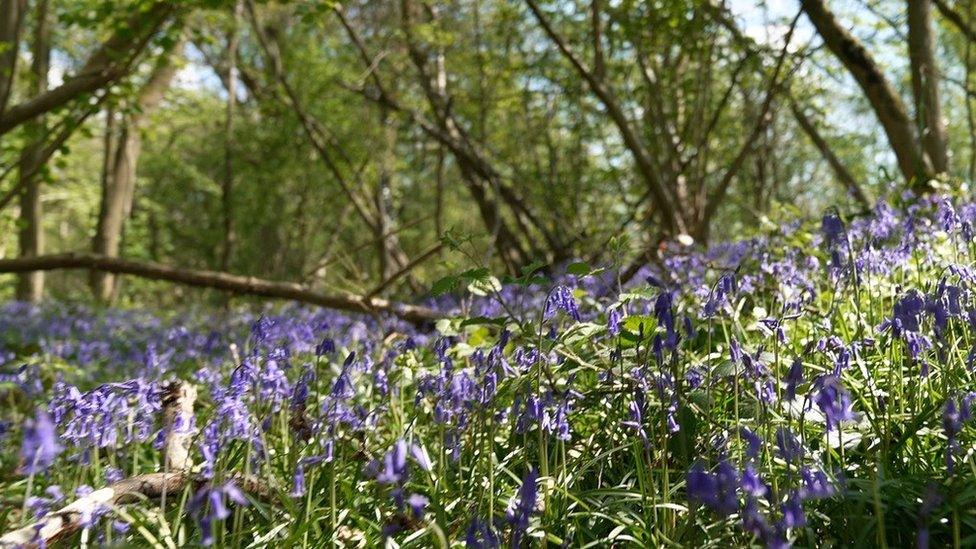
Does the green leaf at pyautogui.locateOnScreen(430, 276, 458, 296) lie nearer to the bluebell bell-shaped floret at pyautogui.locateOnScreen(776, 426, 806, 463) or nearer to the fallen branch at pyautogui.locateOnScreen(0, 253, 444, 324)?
the bluebell bell-shaped floret at pyautogui.locateOnScreen(776, 426, 806, 463)

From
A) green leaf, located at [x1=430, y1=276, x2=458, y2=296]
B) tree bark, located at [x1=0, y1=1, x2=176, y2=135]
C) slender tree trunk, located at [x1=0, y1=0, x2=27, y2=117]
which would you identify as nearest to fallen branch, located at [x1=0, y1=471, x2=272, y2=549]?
green leaf, located at [x1=430, y1=276, x2=458, y2=296]

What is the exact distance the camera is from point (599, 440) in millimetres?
2865

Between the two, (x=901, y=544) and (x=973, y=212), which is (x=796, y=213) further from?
(x=901, y=544)

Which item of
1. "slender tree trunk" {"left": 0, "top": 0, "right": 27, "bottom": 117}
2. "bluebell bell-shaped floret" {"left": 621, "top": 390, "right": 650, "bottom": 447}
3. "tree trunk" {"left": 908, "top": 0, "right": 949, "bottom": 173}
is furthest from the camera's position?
"slender tree trunk" {"left": 0, "top": 0, "right": 27, "bottom": 117}

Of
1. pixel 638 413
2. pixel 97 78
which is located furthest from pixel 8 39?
pixel 638 413

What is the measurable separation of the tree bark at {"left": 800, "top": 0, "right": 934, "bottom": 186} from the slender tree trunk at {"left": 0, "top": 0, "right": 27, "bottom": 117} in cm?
681

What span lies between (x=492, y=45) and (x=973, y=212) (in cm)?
879

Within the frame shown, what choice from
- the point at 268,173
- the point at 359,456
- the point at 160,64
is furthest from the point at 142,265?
the point at 268,173

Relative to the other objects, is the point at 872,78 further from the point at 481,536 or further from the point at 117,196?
the point at 117,196

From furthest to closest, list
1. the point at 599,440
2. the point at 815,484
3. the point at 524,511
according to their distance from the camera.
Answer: the point at 599,440
the point at 815,484
the point at 524,511

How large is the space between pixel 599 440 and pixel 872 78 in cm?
500

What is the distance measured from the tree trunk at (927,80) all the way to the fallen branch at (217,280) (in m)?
4.22

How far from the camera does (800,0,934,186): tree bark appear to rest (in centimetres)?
635

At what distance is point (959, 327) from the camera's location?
3.08m
